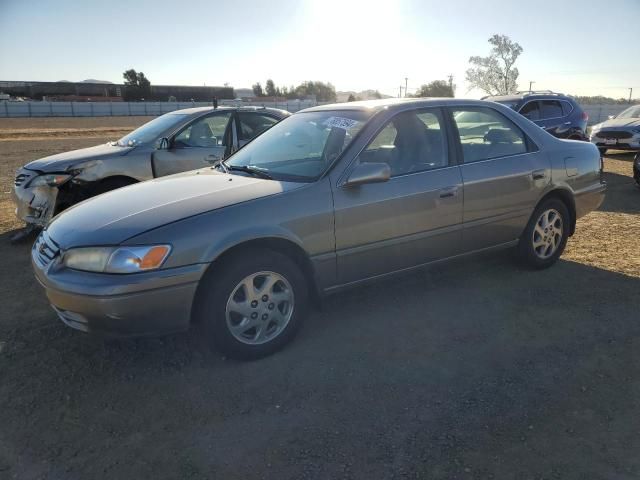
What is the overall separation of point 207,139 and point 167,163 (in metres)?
0.67

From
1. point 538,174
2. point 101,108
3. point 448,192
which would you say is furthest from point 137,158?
point 101,108

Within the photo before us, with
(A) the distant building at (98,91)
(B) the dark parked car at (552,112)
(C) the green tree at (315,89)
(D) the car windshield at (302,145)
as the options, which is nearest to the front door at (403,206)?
(D) the car windshield at (302,145)

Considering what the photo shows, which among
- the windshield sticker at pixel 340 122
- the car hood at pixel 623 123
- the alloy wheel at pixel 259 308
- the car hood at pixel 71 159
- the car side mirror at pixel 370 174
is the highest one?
the windshield sticker at pixel 340 122

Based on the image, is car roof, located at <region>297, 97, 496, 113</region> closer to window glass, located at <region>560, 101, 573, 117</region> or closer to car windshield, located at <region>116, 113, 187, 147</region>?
car windshield, located at <region>116, 113, 187, 147</region>

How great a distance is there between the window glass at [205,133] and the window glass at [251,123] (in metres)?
0.20

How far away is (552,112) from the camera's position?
11539mm

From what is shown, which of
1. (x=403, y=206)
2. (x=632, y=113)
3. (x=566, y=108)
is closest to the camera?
(x=403, y=206)

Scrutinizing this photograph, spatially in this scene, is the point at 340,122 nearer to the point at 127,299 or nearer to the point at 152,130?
the point at 127,299

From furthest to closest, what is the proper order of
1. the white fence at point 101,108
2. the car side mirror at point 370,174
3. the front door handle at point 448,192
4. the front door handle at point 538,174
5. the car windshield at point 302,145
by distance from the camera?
the white fence at point 101,108 < the front door handle at point 538,174 < the front door handle at point 448,192 < the car windshield at point 302,145 < the car side mirror at point 370,174

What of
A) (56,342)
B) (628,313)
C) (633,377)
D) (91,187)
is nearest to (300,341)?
(56,342)

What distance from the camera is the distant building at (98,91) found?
253 ft

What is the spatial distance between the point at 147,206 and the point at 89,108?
57742mm

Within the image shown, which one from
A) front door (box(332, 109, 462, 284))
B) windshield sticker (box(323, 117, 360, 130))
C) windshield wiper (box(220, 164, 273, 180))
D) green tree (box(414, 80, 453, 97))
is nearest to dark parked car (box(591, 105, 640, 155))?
front door (box(332, 109, 462, 284))

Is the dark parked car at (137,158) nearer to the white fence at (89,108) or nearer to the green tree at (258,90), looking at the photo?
the white fence at (89,108)
